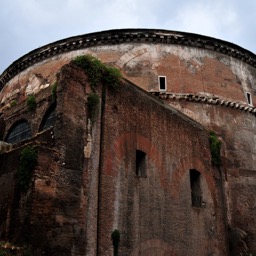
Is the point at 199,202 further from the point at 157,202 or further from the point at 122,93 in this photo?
the point at 122,93

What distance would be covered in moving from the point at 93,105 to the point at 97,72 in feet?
3.40

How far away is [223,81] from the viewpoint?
18203 mm

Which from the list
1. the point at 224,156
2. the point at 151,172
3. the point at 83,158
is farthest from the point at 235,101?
the point at 83,158

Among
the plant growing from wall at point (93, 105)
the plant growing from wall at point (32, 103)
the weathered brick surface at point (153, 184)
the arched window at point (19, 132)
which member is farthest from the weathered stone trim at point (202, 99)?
the plant growing from wall at point (93, 105)

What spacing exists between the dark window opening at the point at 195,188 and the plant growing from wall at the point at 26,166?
6372 mm

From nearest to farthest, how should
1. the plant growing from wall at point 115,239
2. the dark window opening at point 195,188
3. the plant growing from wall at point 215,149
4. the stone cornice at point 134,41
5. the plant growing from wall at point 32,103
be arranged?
the plant growing from wall at point 115,239, the plant growing from wall at point 32,103, the dark window opening at point 195,188, the plant growing from wall at point 215,149, the stone cornice at point 134,41

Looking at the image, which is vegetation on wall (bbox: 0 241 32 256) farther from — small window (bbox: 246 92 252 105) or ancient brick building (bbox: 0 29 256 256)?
small window (bbox: 246 92 252 105)

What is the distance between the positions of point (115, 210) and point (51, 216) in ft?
6.83

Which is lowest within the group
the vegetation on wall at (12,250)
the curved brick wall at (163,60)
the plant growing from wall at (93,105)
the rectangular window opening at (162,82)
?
the vegetation on wall at (12,250)

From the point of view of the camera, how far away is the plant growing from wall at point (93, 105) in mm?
10719

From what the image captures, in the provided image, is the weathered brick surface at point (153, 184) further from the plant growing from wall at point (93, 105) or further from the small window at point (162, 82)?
the small window at point (162, 82)

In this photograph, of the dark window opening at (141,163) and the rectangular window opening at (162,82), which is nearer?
the dark window opening at (141,163)

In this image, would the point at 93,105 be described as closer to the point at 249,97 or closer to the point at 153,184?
the point at 153,184

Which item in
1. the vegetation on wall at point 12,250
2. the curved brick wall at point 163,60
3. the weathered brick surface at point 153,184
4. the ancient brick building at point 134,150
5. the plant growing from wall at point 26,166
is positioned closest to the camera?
the vegetation on wall at point 12,250
